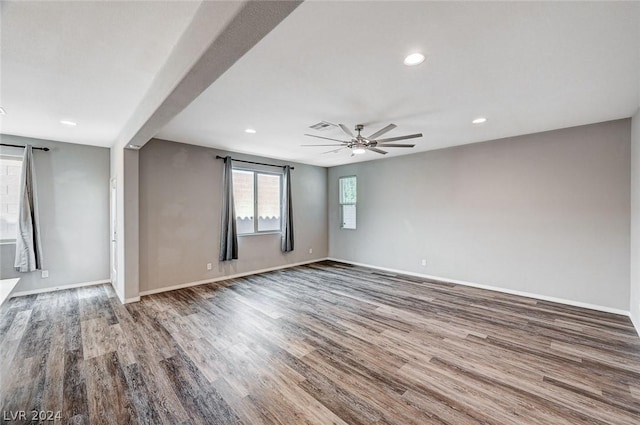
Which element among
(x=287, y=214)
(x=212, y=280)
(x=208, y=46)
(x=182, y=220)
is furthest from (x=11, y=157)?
(x=208, y=46)

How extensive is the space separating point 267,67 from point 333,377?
2.67 metres

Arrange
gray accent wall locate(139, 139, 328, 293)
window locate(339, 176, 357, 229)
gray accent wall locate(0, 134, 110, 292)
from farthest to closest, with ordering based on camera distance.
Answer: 1. window locate(339, 176, 357, 229)
2. gray accent wall locate(139, 139, 328, 293)
3. gray accent wall locate(0, 134, 110, 292)

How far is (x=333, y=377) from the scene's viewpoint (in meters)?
2.25

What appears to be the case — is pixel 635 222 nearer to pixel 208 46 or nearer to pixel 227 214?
pixel 208 46

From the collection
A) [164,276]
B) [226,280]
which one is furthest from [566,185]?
[164,276]

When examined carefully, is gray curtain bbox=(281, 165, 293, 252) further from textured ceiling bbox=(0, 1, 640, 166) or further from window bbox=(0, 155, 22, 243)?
window bbox=(0, 155, 22, 243)

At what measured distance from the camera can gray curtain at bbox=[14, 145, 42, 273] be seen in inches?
161

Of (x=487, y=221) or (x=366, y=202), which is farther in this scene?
(x=366, y=202)

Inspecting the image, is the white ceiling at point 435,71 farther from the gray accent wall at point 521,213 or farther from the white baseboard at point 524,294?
the white baseboard at point 524,294

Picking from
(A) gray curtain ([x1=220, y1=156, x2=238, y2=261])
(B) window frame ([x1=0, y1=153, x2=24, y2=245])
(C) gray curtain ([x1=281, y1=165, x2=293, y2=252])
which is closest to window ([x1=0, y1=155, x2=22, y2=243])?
(B) window frame ([x1=0, y1=153, x2=24, y2=245])

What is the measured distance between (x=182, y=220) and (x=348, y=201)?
3.95 m

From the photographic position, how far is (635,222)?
3270 millimetres

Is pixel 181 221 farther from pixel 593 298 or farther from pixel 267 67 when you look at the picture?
pixel 593 298

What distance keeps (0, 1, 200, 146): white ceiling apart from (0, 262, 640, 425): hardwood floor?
2572 mm
